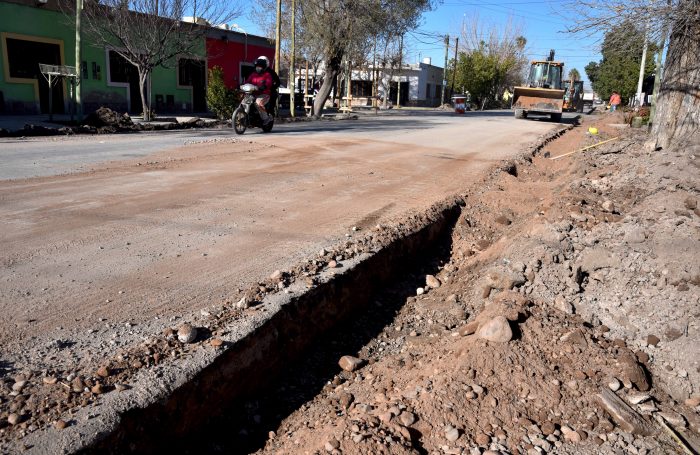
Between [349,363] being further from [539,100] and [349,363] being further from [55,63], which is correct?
[539,100]

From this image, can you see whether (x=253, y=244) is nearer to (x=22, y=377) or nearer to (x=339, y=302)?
(x=339, y=302)

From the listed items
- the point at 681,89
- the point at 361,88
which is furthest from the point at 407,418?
the point at 361,88

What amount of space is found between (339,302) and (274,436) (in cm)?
144

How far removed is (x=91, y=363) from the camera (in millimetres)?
2814

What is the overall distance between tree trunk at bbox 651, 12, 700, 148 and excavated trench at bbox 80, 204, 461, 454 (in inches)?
328

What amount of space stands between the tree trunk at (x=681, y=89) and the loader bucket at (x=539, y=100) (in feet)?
59.0

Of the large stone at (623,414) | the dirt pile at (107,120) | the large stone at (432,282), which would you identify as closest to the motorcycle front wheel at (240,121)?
the dirt pile at (107,120)

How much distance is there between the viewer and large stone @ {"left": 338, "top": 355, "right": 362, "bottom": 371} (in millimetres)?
3697

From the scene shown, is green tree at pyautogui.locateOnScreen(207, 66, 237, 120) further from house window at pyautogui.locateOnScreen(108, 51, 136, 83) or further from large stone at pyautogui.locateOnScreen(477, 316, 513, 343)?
large stone at pyautogui.locateOnScreen(477, 316, 513, 343)

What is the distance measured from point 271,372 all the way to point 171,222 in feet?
8.11

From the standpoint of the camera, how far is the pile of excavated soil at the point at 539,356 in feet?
9.14

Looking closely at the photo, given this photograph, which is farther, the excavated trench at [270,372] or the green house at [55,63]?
the green house at [55,63]

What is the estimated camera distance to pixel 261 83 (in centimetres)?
1369

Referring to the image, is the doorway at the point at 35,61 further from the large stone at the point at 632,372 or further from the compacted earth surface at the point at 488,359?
the large stone at the point at 632,372
